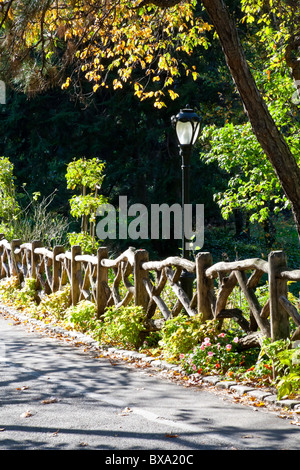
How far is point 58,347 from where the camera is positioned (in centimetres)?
983

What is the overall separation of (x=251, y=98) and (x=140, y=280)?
3.21m

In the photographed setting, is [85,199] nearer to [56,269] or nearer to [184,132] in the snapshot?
[56,269]

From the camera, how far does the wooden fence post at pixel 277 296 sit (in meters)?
6.74

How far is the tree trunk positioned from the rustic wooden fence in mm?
1384

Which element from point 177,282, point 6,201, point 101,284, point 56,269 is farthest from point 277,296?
point 6,201

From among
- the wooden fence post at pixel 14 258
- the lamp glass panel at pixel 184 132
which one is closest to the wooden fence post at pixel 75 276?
the lamp glass panel at pixel 184 132

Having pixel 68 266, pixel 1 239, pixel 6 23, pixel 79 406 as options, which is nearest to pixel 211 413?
pixel 79 406

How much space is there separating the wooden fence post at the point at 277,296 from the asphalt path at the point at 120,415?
3.09 feet

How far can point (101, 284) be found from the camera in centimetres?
1073

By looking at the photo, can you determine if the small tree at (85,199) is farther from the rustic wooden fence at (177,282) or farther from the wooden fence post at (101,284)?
the wooden fence post at (101,284)

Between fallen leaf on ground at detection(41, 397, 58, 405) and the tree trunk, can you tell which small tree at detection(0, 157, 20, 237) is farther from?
fallen leaf on ground at detection(41, 397, 58, 405)

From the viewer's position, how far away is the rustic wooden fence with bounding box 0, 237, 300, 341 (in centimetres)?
678
